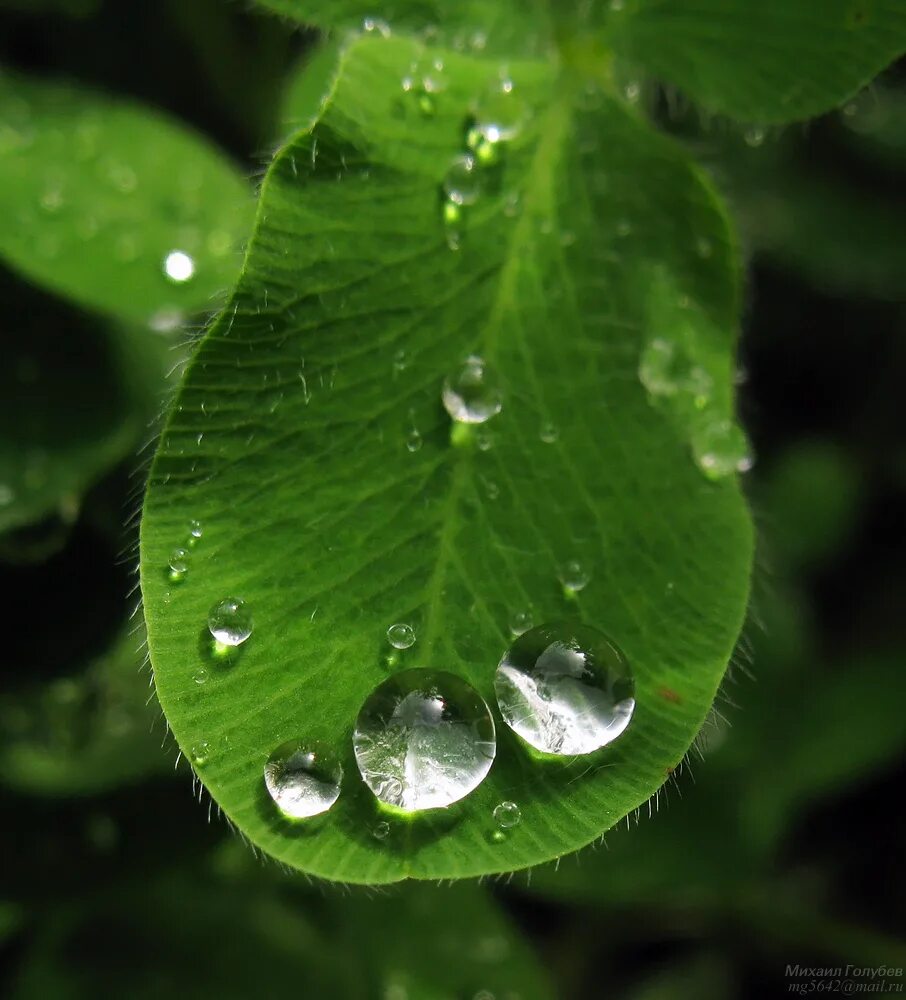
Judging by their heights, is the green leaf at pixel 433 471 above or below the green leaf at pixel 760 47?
below

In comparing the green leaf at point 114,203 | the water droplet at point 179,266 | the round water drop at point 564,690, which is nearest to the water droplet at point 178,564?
the round water drop at point 564,690

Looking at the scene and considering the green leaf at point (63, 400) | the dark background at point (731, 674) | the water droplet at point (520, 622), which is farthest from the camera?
the dark background at point (731, 674)

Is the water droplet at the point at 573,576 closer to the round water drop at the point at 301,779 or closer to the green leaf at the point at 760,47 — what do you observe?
the round water drop at the point at 301,779

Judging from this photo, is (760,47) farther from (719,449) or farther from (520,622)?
(520,622)

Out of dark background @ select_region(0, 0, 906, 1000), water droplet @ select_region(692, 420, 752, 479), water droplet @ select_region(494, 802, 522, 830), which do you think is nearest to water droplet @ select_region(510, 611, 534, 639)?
water droplet @ select_region(494, 802, 522, 830)

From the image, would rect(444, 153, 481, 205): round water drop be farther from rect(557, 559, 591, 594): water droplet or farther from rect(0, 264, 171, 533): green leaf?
rect(0, 264, 171, 533): green leaf

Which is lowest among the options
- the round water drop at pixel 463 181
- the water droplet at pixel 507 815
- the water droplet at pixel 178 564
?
the water droplet at pixel 507 815

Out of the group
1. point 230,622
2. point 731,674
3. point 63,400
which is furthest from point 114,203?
point 731,674
